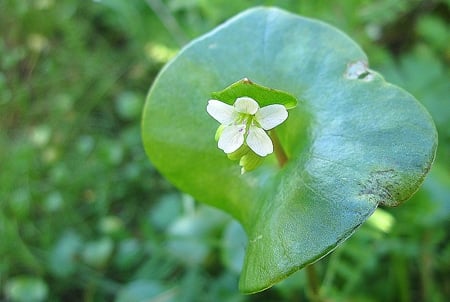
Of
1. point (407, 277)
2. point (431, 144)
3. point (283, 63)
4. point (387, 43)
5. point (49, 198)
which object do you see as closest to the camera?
point (431, 144)

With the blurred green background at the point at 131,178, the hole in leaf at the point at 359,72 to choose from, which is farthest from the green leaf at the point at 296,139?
the blurred green background at the point at 131,178

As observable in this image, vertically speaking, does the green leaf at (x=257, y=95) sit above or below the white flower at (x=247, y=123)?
above

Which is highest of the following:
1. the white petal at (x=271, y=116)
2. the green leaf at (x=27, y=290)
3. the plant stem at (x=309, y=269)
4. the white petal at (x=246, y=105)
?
the white petal at (x=246, y=105)

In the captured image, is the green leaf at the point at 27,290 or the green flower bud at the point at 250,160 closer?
the green flower bud at the point at 250,160

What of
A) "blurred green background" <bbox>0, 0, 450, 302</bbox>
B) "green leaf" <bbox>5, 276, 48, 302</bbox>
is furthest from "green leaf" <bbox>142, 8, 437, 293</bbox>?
"green leaf" <bbox>5, 276, 48, 302</bbox>

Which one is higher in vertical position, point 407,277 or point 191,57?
point 191,57

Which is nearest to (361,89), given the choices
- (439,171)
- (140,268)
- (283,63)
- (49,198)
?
(283,63)

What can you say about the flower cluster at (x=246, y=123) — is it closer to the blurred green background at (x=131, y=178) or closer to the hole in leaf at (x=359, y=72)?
the hole in leaf at (x=359, y=72)

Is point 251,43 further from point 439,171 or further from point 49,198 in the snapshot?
point 49,198

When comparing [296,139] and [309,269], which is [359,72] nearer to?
[296,139]
